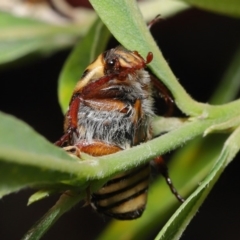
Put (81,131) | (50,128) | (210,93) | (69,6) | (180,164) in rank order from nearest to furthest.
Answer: (81,131)
(180,164)
(69,6)
(210,93)
(50,128)

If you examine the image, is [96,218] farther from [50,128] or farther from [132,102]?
[132,102]

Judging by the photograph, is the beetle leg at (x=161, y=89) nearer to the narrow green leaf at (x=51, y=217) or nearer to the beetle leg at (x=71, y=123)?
the beetle leg at (x=71, y=123)

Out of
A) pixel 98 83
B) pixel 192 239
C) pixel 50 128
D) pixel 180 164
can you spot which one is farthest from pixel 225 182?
pixel 98 83

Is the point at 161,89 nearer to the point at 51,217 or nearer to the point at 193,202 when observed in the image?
the point at 193,202

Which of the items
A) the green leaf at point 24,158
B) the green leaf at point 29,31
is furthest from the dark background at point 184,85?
the green leaf at point 24,158

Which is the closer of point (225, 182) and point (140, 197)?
point (140, 197)

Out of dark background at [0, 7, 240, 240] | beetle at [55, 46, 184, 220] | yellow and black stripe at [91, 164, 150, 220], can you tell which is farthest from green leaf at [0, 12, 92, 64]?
yellow and black stripe at [91, 164, 150, 220]
